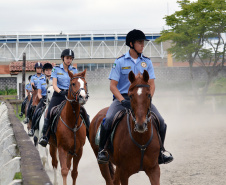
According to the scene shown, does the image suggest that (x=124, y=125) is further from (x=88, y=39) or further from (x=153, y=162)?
(x=88, y=39)

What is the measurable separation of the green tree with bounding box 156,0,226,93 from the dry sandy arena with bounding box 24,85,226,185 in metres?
8.40

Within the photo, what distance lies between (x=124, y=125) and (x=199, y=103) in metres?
26.5

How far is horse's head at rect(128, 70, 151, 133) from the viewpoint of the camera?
457cm

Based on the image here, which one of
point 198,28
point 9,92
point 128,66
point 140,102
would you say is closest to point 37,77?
point 128,66

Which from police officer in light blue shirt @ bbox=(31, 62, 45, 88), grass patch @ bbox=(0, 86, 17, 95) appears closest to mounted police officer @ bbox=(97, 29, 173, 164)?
police officer in light blue shirt @ bbox=(31, 62, 45, 88)

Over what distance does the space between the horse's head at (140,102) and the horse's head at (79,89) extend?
2.24 m

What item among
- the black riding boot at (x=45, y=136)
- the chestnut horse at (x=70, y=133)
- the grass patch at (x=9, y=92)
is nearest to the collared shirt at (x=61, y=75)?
the chestnut horse at (x=70, y=133)

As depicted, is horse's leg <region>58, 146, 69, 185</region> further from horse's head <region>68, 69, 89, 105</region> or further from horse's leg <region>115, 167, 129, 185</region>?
horse's leg <region>115, 167, 129, 185</region>

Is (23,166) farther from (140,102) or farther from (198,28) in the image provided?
(198,28)

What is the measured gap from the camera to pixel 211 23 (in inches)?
1220

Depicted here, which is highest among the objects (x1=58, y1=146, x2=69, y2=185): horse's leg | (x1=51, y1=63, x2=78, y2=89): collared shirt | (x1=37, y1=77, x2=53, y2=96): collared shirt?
(x1=51, y1=63, x2=78, y2=89): collared shirt

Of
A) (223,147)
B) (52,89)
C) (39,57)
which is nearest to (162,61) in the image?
(39,57)

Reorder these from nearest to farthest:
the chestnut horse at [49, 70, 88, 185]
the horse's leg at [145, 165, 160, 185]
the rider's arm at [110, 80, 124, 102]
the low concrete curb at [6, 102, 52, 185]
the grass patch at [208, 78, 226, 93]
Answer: the low concrete curb at [6, 102, 52, 185]
the horse's leg at [145, 165, 160, 185]
the rider's arm at [110, 80, 124, 102]
the chestnut horse at [49, 70, 88, 185]
the grass patch at [208, 78, 226, 93]

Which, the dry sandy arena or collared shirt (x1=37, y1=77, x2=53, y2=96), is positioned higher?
collared shirt (x1=37, y1=77, x2=53, y2=96)
